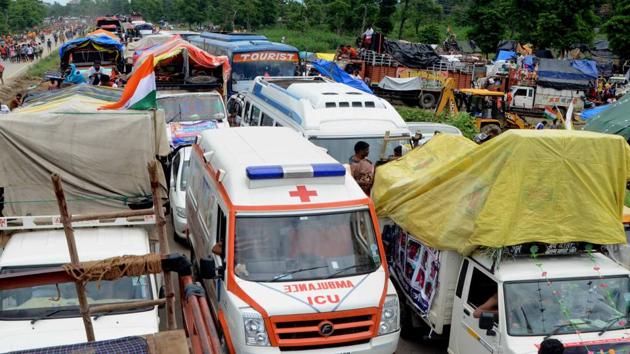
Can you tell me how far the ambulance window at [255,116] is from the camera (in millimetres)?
14173

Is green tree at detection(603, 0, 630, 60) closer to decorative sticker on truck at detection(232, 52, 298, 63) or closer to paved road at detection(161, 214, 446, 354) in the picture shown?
decorative sticker on truck at detection(232, 52, 298, 63)

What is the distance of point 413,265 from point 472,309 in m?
1.35

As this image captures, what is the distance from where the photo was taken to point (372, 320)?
6.14 metres

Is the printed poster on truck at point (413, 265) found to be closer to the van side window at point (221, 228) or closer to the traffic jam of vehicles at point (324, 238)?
the traffic jam of vehicles at point (324, 238)

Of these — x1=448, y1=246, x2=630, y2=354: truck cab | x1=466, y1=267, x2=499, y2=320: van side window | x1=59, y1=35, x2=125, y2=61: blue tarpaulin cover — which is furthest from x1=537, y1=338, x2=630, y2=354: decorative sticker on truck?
x1=59, y1=35, x2=125, y2=61: blue tarpaulin cover

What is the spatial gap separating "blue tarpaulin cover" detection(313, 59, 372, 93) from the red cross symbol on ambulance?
14.8 m

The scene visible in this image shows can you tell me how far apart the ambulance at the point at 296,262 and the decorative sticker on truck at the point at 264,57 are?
49.6 ft

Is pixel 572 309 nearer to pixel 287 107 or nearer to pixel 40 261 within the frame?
pixel 40 261

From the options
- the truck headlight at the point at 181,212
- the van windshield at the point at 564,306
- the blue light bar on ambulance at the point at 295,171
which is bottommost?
the truck headlight at the point at 181,212

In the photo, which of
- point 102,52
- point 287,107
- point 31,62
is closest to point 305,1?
point 31,62

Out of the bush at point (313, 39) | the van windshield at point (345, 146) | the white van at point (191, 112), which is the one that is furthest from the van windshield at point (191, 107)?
the bush at point (313, 39)

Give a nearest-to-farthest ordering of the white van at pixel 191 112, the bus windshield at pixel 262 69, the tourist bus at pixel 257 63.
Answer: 1. the white van at pixel 191 112
2. the tourist bus at pixel 257 63
3. the bus windshield at pixel 262 69

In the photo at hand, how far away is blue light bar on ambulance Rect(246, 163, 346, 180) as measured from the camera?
6.42 meters

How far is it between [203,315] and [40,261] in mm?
3779
